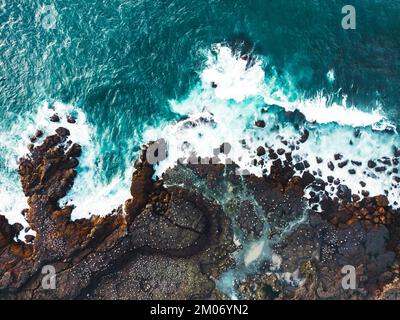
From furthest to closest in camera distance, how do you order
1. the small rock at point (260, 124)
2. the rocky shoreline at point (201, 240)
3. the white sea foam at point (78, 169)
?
the small rock at point (260, 124) < the white sea foam at point (78, 169) < the rocky shoreline at point (201, 240)

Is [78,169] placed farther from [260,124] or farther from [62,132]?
[260,124]

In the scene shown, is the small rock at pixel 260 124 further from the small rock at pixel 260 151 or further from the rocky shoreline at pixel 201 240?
the rocky shoreline at pixel 201 240

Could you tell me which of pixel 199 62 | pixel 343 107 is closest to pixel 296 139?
pixel 343 107

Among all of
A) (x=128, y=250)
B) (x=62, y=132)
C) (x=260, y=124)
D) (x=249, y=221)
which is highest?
(x=260, y=124)

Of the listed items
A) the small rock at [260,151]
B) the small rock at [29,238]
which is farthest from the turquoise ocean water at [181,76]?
the small rock at [29,238]

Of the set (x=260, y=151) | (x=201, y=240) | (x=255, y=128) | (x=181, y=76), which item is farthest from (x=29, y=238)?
(x=255, y=128)

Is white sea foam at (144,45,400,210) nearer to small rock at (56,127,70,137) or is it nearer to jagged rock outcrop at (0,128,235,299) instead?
jagged rock outcrop at (0,128,235,299)

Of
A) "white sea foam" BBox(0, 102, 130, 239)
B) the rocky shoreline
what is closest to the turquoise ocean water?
"white sea foam" BBox(0, 102, 130, 239)

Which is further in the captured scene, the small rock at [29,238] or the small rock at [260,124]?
the small rock at [260,124]
